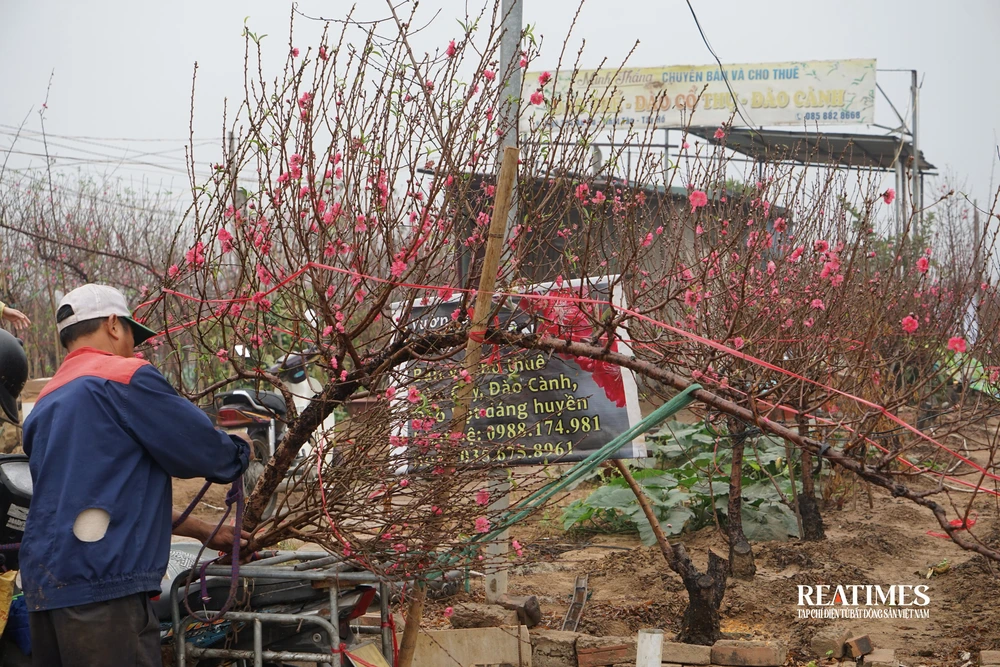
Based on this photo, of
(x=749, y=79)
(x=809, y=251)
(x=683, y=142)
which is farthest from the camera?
(x=749, y=79)

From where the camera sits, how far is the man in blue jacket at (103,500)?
2.96m

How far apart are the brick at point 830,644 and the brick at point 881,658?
0.16m

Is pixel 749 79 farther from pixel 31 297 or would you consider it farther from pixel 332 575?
pixel 332 575

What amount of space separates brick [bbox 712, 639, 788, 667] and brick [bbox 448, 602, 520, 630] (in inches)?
49.9

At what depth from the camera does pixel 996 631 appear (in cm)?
589

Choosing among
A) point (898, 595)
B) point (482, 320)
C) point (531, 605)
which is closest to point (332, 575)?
point (482, 320)

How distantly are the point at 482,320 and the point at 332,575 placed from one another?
1191 mm

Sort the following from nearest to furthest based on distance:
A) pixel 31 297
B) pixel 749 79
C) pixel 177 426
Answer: pixel 177 426 < pixel 31 297 < pixel 749 79

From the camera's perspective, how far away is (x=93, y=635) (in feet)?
9.73

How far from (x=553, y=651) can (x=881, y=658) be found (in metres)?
1.85

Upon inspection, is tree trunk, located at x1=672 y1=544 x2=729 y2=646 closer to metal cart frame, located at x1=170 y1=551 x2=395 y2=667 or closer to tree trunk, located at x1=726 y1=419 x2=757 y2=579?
tree trunk, located at x1=726 y1=419 x2=757 y2=579

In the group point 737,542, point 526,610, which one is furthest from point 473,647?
point 737,542

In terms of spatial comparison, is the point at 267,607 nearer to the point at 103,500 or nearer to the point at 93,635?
the point at 93,635

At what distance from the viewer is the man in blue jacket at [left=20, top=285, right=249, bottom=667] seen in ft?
9.70
